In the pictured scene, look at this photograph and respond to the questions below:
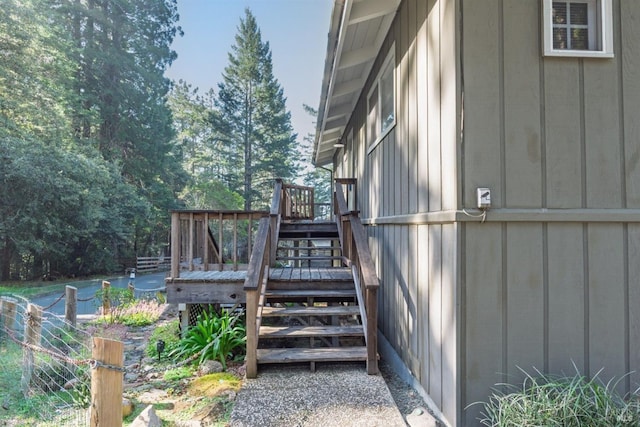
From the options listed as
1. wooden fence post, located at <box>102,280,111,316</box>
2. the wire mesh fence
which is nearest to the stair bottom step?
the wire mesh fence

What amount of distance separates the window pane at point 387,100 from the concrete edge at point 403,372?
9.35 feet

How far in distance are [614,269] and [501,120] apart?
135cm

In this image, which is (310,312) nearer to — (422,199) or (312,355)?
(312,355)

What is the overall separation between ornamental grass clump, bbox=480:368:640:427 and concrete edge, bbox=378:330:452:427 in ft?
1.33

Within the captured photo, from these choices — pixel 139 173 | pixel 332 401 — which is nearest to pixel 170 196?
pixel 139 173

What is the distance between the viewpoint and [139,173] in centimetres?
2155

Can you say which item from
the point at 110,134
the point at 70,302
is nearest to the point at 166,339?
the point at 70,302

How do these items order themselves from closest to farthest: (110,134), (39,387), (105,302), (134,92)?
(39,387), (105,302), (110,134), (134,92)

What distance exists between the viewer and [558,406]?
2.02m

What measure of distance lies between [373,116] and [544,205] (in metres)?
3.56

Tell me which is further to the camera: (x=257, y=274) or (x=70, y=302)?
(x=70, y=302)

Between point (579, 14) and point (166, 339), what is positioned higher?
point (579, 14)

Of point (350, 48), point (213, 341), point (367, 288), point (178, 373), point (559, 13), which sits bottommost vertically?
point (178, 373)

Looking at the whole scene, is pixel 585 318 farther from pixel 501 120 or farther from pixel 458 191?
pixel 501 120
